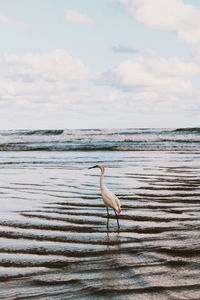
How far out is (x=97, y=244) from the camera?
6.34 m

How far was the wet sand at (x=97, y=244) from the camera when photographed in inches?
177

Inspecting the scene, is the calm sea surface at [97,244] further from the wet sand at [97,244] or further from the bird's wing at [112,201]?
the bird's wing at [112,201]

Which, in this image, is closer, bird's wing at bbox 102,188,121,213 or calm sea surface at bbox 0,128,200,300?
calm sea surface at bbox 0,128,200,300

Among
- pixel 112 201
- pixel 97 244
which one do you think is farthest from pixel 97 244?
pixel 112 201

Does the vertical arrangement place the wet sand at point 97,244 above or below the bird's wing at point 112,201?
below

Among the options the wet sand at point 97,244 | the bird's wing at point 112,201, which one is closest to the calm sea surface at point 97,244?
the wet sand at point 97,244

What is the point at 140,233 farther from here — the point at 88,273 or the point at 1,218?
the point at 1,218

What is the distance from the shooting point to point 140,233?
6883 mm

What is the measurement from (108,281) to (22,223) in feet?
10.9

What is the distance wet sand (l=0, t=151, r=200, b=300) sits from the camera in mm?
4508

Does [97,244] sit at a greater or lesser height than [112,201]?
lesser

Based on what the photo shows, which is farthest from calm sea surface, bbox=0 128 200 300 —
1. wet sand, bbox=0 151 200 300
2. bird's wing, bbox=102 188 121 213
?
bird's wing, bbox=102 188 121 213

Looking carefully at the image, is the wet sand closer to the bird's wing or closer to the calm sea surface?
the calm sea surface

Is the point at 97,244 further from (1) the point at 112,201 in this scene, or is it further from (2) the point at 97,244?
(1) the point at 112,201
